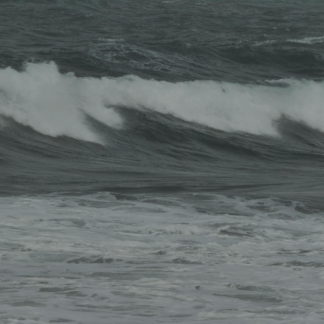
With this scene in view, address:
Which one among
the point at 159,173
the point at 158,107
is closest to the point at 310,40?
the point at 158,107

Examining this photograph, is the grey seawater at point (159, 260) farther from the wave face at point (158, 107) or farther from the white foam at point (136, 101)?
the white foam at point (136, 101)

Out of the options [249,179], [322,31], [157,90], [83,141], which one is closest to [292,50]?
[322,31]

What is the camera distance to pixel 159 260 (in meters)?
10.2

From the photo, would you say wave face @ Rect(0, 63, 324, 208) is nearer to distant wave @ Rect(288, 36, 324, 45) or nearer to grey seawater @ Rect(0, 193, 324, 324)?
grey seawater @ Rect(0, 193, 324, 324)

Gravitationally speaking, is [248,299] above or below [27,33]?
below

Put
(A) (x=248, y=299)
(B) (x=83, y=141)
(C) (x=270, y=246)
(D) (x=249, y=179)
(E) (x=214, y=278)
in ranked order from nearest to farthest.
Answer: (A) (x=248, y=299), (E) (x=214, y=278), (C) (x=270, y=246), (D) (x=249, y=179), (B) (x=83, y=141)

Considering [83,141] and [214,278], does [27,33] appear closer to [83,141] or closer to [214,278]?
[83,141]

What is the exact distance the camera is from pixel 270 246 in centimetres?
1101

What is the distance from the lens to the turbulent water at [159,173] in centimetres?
916

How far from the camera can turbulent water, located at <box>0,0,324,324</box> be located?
916cm

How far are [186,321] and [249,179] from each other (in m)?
7.58

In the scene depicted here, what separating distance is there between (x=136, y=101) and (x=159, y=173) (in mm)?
7330

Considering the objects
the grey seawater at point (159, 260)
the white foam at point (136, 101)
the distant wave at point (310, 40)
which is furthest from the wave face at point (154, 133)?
the distant wave at point (310, 40)

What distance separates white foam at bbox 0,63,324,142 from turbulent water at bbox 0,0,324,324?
5 cm
